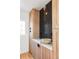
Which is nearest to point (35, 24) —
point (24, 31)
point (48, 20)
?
point (24, 31)

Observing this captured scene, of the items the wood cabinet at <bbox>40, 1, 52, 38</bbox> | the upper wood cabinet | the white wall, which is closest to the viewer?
the wood cabinet at <bbox>40, 1, 52, 38</bbox>

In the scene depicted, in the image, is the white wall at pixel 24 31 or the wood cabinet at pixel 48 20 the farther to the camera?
the white wall at pixel 24 31

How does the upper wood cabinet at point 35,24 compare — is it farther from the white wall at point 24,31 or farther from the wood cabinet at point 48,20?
the white wall at point 24,31

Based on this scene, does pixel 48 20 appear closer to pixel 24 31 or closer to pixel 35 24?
pixel 35 24

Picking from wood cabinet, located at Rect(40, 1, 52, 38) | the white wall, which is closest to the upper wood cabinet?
wood cabinet, located at Rect(40, 1, 52, 38)

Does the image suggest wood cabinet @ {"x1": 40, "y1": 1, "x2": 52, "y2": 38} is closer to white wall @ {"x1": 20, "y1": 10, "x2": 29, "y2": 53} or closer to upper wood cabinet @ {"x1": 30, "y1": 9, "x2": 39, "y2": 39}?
upper wood cabinet @ {"x1": 30, "y1": 9, "x2": 39, "y2": 39}

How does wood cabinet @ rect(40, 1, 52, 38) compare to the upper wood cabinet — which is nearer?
wood cabinet @ rect(40, 1, 52, 38)

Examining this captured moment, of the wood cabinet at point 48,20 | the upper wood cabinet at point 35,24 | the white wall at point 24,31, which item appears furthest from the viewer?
the white wall at point 24,31

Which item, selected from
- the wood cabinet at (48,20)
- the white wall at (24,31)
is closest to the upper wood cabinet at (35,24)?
the wood cabinet at (48,20)

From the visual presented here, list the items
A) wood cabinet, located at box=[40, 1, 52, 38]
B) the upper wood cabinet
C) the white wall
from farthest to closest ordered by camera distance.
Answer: the white wall, the upper wood cabinet, wood cabinet, located at box=[40, 1, 52, 38]

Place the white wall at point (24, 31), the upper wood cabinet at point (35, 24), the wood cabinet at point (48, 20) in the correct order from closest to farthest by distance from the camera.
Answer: the wood cabinet at point (48, 20) → the upper wood cabinet at point (35, 24) → the white wall at point (24, 31)
